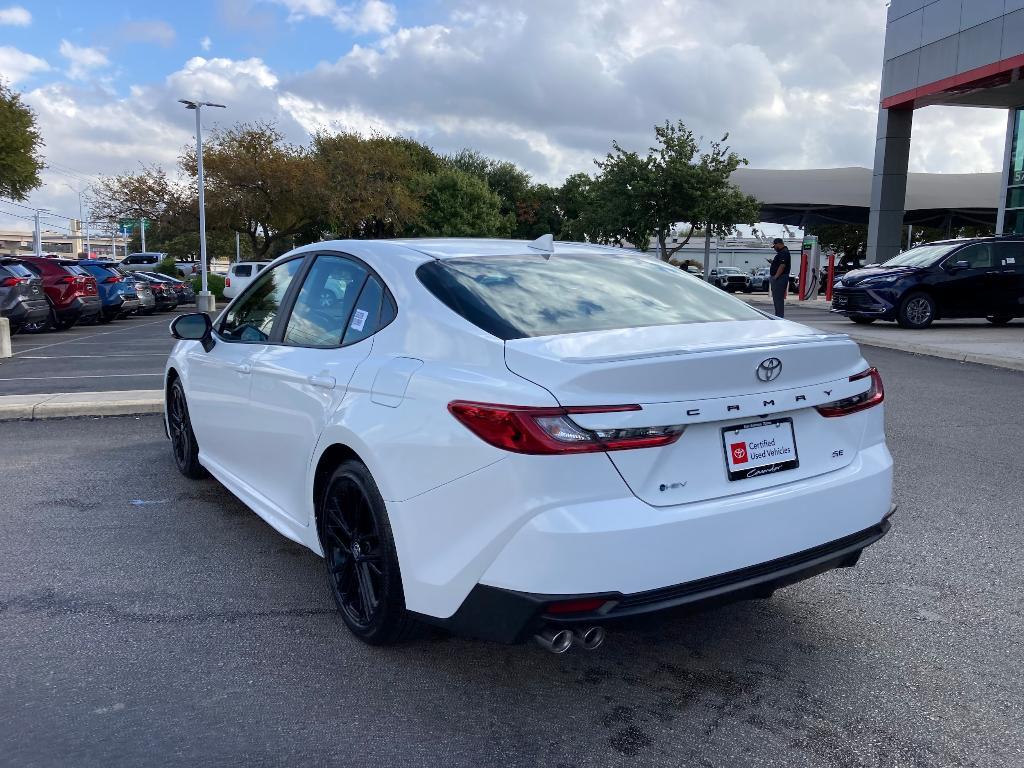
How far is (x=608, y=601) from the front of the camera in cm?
268

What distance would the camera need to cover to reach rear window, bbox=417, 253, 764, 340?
3195 millimetres

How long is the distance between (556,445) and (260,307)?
8.71 ft

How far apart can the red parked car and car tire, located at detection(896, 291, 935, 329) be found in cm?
1799

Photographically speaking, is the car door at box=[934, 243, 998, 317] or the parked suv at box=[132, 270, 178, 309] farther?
the parked suv at box=[132, 270, 178, 309]

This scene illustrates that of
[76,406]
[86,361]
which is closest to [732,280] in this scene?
[86,361]

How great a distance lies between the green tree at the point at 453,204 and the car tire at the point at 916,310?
137 feet

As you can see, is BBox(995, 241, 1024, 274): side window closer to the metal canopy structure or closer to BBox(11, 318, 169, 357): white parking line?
BBox(11, 318, 169, 357): white parking line

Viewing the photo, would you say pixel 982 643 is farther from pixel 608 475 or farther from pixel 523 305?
pixel 523 305

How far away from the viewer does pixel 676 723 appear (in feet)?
9.53

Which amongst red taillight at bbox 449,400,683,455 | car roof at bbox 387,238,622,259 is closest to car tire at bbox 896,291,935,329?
car roof at bbox 387,238,622,259

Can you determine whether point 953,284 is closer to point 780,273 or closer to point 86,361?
point 780,273

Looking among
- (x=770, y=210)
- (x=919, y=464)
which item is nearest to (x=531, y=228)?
(x=770, y=210)

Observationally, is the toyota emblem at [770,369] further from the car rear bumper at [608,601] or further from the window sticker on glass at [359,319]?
the window sticker on glass at [359,319]

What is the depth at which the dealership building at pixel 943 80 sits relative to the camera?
69.9ft
